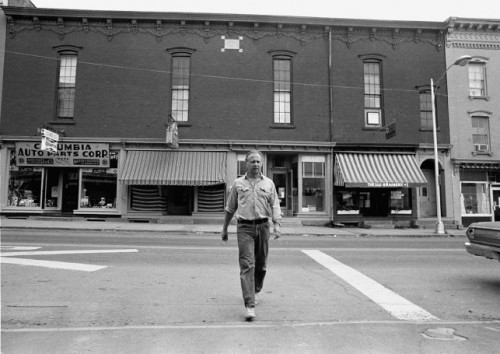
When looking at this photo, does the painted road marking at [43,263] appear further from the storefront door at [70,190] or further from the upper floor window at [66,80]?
the upper floor window at [66,80]

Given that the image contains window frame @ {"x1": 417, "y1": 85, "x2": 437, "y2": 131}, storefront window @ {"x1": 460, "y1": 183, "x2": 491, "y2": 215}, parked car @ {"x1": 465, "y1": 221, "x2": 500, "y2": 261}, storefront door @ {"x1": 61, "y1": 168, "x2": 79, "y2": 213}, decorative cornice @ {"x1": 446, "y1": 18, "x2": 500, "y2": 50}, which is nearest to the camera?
parked car @ {"x1": 465, "y1": 221, "x2": 500, "y2": 261}

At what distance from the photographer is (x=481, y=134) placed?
20.2 m

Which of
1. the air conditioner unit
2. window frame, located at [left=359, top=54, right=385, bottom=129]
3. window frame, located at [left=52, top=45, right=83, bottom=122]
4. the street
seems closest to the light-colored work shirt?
the street

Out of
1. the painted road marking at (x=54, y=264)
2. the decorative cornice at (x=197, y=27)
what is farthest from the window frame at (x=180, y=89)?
the painted road marking at (x=54, y=264)

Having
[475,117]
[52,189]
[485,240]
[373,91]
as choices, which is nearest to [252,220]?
[485,240]

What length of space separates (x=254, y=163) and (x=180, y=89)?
624 inches

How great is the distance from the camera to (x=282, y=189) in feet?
65.2

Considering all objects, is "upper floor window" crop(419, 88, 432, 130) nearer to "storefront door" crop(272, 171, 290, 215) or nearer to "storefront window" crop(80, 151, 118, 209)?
"storefront door" crop(272, 171, 290, 215)

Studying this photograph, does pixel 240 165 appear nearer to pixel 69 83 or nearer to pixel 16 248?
pixel 69 83

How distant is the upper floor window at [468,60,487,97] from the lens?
806 inches

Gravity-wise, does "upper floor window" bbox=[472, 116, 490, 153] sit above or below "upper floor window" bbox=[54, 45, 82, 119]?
below

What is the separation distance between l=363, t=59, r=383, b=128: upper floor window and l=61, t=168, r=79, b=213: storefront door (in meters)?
15.4

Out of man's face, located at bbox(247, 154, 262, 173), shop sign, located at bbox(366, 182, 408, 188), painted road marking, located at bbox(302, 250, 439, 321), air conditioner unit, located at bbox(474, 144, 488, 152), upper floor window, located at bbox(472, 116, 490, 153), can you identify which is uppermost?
upper floor window, located at bbox(472, 116, 490, 153)

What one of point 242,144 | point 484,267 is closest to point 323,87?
point 242,144
